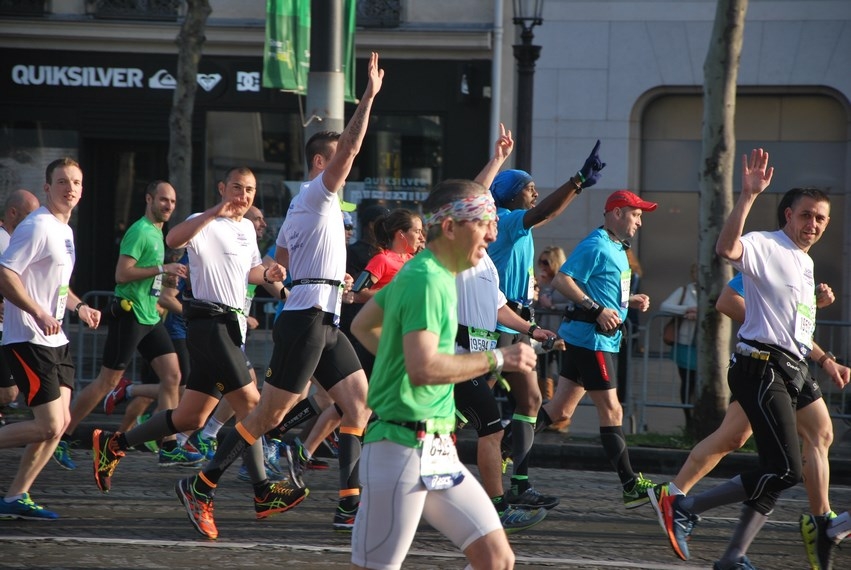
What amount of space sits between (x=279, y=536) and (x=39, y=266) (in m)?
1.93

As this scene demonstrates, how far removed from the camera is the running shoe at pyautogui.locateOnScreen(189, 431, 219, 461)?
8859mm

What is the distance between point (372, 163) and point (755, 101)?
5.62 m

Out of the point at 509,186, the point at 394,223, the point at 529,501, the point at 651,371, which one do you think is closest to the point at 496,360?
the point at 529,501

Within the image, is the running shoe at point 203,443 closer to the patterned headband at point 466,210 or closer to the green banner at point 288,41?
the patterned headband at point 466,210

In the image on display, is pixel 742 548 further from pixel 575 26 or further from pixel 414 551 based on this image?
pixel 575 26

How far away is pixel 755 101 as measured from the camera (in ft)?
57.2

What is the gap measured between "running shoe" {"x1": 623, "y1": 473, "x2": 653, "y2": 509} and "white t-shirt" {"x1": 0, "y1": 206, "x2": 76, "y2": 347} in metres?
3.39

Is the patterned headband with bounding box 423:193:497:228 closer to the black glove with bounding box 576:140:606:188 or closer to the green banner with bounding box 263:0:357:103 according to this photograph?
the black glove with bounding box 576:140:606:188

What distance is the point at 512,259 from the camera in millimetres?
7250

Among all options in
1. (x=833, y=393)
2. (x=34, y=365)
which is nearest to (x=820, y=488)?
(x=34, y=365)

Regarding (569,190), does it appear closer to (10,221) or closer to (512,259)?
(512,259)

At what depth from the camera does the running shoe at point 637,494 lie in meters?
7.22

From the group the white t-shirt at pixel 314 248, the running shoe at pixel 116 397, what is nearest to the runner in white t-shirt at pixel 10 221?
the running shoe at pixel 116 397

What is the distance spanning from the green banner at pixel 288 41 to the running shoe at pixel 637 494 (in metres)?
7.99
